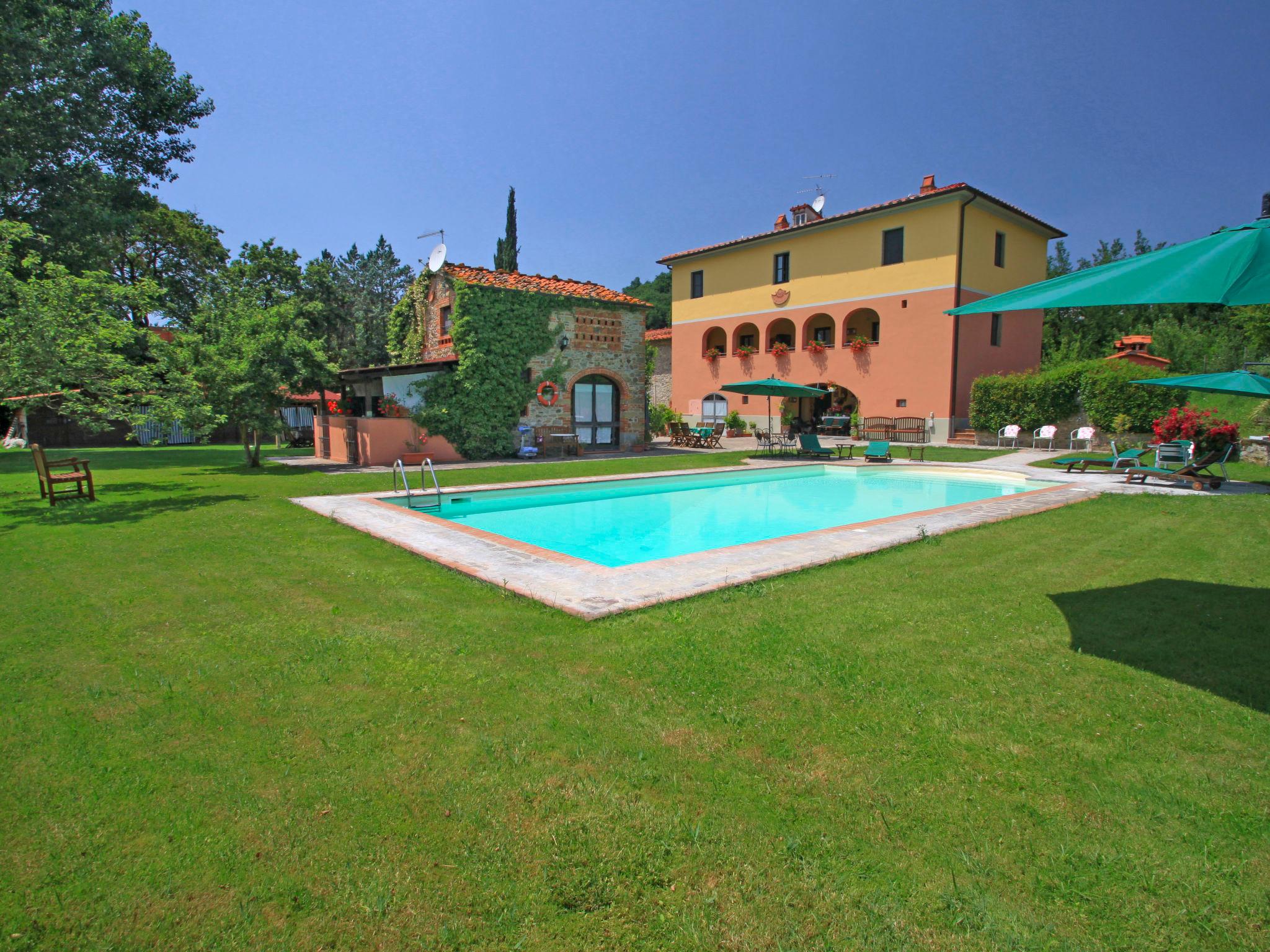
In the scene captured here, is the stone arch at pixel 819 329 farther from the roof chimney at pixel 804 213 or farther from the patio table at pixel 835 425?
the roof chimney at pixel 804 213

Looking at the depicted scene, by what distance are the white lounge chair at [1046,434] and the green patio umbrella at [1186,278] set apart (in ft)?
62.8

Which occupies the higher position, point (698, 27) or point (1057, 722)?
point (698, 27)

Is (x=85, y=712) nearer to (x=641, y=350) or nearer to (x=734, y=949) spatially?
(x=734, y=949)

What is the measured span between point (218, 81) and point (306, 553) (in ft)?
89.2

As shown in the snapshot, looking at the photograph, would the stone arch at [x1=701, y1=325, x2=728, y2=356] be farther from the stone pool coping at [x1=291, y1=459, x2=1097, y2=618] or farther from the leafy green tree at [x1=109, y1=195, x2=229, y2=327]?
the leafy green tree at [x1=109, y1=195, x2=229, y2=327]

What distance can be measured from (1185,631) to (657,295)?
59488 mm

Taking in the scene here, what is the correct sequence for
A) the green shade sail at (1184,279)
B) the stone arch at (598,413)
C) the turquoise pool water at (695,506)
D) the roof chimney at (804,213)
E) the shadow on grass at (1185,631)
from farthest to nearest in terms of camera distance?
1. the roof chimney at (804,213)
2. the stone arch at (598,413)
3. the turquoise pool water at (695,506)
4. the shadow on grass at (1185,631)
5. the green shade sail at (1184,279)

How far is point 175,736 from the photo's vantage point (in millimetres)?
3045

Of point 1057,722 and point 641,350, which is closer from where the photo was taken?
point 1057,722

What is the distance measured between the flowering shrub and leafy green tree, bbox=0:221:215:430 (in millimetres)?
19400

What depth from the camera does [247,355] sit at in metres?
15.2

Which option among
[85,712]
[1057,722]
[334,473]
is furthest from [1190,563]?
[334,473]

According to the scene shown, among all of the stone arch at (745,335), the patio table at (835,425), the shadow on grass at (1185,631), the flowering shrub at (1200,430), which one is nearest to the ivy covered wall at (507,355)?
the patio table at (835,425)

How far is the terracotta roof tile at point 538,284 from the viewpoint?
1912 centimetres
